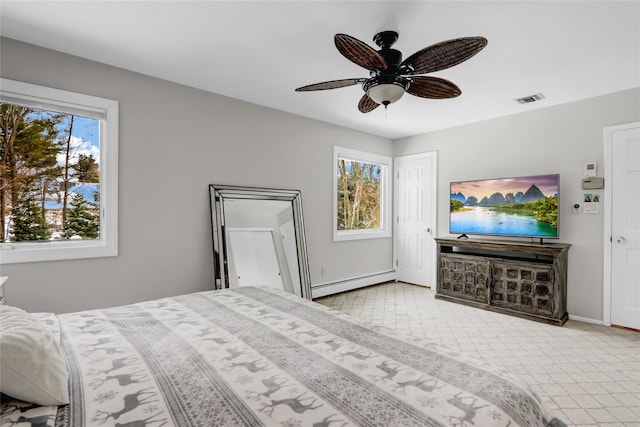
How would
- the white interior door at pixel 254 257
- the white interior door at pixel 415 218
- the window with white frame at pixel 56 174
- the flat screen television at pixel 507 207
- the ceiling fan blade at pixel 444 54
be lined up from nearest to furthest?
the ceiling fan blade at pixel 444 54, the window with white frame at pixel 56 174, the white interior door at pixel 254 257, the flat screen television at pixel 507 207, the white interior door at pixel 415 218

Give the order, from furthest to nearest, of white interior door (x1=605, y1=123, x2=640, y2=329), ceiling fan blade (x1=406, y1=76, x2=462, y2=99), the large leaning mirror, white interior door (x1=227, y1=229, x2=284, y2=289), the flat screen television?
the flat screen television < white interior door (x1=227, y1=229, x2=284, y2=289) < the large leaning mirror < white interior door (x1=605, y1=123, x2=640, y2=329) < ceiling fan blade (x1=406, y1=76, x2=462, y2=99)

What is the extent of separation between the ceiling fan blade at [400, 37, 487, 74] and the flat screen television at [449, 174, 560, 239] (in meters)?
2.62

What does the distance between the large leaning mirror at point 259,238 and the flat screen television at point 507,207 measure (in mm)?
2300

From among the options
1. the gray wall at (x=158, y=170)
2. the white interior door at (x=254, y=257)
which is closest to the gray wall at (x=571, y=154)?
the gray wall at (x=158, y=170)

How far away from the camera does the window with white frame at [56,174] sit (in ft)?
8.20

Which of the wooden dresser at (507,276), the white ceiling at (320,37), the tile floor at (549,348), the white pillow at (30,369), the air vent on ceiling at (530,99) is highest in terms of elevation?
the white ceiling at (320,37)

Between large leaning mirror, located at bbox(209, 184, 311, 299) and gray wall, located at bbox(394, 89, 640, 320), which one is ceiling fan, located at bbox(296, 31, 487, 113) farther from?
gray wall, located at bbox(394, 89, 640, 320)

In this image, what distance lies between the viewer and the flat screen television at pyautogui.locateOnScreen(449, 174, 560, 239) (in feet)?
12.3

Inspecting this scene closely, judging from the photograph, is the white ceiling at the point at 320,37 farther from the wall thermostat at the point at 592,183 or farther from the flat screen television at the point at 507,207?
the flat screen television at the point at 507,207

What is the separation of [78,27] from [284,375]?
277cm

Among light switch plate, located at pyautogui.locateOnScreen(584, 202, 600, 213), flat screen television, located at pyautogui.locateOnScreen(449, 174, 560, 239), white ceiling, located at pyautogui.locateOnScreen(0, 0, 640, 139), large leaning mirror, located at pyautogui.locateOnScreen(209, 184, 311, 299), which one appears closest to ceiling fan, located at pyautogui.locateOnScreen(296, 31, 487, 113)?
white ceiling, located at pyautogui.locateOnScreen(0, 0, 640, 139)

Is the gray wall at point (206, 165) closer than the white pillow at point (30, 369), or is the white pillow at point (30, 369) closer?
the white pillow at point (30, 369)

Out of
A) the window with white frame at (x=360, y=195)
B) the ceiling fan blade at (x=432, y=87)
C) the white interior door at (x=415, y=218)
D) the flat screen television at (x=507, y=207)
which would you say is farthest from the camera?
the white interior door at (x=415, y=218)

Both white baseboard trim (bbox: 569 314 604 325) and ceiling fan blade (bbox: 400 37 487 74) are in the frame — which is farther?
white baseboard trim (bbox: 569 314 604 325)
